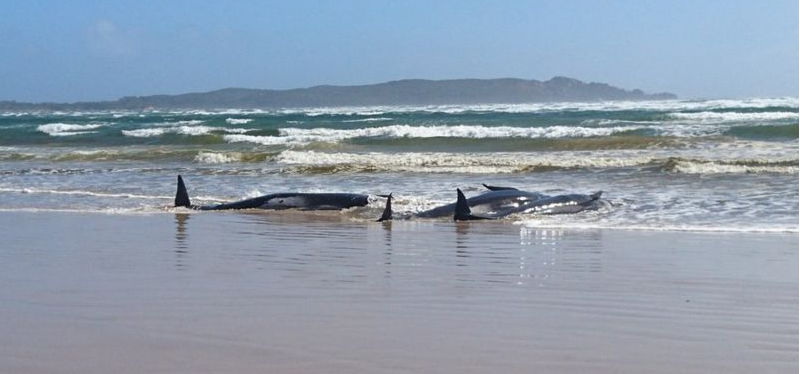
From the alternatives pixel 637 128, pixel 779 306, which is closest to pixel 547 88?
pixel 637 128

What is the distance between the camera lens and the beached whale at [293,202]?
12320mm

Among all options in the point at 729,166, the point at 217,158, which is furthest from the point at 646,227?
the point at 217,158

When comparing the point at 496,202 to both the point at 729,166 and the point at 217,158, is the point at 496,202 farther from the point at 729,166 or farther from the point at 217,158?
the point at 217,158

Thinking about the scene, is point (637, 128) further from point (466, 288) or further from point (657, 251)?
point (466, 288)

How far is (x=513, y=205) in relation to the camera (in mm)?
11484

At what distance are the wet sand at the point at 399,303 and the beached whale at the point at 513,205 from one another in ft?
6.13

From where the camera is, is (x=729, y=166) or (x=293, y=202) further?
(x=729, y=166)

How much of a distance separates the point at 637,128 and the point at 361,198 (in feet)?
66.7

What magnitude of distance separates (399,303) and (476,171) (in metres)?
13.2

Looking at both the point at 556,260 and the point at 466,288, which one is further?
the point at 556,260

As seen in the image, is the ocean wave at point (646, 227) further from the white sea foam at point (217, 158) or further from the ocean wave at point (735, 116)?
the ocean wave at point (735, 116)

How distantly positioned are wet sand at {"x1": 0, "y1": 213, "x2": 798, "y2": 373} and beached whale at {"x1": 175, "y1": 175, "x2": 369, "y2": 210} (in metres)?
3.14

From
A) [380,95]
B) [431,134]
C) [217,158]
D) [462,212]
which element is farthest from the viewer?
[380,95]

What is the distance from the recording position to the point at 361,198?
41.0 feet
